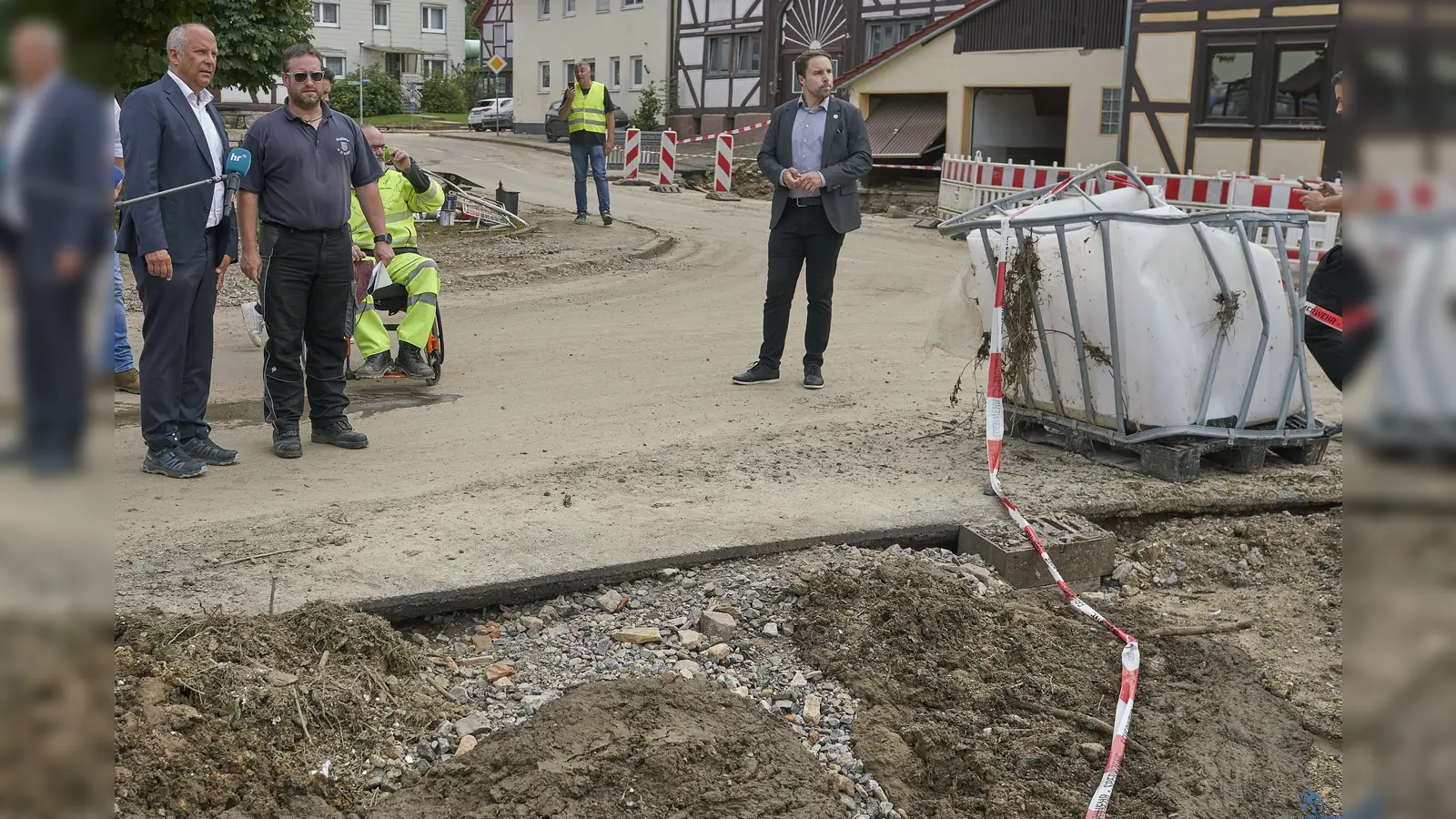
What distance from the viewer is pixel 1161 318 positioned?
5.96m

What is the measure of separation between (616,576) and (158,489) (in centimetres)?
217

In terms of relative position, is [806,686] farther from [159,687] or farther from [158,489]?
[158,489]

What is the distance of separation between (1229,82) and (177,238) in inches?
646

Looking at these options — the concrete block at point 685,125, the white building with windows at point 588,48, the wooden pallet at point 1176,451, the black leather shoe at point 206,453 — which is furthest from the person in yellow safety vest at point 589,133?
the concrete block at point 685,125

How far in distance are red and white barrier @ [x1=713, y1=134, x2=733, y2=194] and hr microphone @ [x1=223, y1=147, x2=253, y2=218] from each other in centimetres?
1756

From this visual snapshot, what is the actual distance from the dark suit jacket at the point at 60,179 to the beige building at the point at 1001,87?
68.2ft

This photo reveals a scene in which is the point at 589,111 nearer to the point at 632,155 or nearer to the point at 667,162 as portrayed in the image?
the point at 667,162

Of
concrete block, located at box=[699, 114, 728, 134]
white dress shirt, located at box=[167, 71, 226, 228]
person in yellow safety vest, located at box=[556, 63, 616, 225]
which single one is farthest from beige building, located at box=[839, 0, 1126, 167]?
white dress shirt, located at box=[167, 71, 226, 228]

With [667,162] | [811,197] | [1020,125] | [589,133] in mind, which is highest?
[1020,125]

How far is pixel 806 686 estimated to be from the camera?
409cm

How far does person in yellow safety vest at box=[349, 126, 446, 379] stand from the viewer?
25.9 feet

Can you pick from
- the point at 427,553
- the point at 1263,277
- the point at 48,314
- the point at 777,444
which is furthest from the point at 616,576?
the point at 48,314

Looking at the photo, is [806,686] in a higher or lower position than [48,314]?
lower

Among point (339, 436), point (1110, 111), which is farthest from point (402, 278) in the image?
point (1110, 111)
